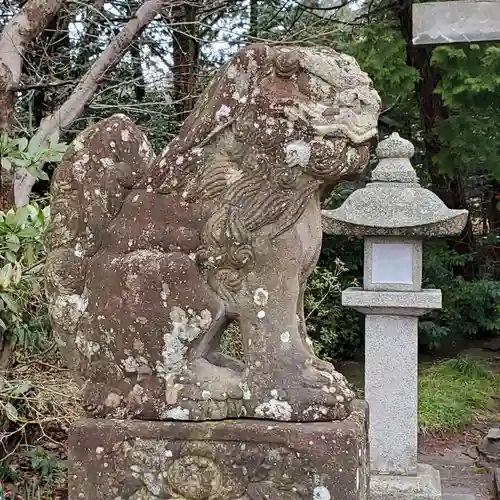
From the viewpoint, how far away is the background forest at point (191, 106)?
13.2 ft

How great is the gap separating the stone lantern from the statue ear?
8.75 feet

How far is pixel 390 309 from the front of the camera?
15.1ft

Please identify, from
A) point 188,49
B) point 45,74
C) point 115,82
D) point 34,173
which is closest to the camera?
point 34,173

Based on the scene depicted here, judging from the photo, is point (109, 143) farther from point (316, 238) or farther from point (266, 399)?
point (266, 399)

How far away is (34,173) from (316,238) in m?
1.97

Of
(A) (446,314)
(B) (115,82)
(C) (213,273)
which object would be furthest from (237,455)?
(A) (446,314)

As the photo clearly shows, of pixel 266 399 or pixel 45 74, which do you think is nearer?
pixel 266 399

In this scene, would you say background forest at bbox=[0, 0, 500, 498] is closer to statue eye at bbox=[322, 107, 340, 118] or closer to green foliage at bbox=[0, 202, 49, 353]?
green foliage at bbox=[0, 202, 49, 353]

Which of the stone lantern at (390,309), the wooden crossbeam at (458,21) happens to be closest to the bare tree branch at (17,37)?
the stone lantern at (390,309)

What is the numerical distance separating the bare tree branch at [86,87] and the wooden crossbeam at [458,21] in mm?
1815

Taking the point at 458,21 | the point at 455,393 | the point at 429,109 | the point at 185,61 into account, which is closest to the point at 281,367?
the point at 458,21

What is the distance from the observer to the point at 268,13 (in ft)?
27.5

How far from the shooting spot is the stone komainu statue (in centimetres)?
192

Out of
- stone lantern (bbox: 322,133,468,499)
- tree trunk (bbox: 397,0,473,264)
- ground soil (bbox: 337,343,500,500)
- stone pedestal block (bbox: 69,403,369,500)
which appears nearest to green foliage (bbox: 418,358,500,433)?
ground soil (bbox: 337,343,500,500)
